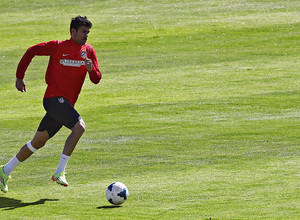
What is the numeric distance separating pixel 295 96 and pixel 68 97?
1089 cm

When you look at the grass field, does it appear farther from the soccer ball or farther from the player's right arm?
the player's right arm

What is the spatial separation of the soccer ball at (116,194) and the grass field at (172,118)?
10 cm

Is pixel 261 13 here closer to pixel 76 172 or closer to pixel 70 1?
pixel 70 1

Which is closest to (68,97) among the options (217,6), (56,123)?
(56,123)

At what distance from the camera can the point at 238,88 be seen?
70.5 ft

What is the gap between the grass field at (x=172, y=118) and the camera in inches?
362

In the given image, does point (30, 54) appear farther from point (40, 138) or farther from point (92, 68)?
point (40, 138)

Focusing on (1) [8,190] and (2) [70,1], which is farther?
(2) [70,1]

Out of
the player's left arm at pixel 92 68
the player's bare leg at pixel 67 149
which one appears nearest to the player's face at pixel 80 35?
the player's left arm at pixel 92 68

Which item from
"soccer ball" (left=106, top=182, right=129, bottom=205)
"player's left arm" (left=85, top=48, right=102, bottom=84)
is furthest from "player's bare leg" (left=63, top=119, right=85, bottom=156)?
"soccer ball" (left=106, top=182, right=129, bottom=205)

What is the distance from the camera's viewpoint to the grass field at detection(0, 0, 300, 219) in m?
9.20

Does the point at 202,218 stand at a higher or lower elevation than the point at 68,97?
lower

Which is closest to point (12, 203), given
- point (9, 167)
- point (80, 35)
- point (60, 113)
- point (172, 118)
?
point (9, 167)

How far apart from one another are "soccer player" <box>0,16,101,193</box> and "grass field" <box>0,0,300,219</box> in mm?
679
